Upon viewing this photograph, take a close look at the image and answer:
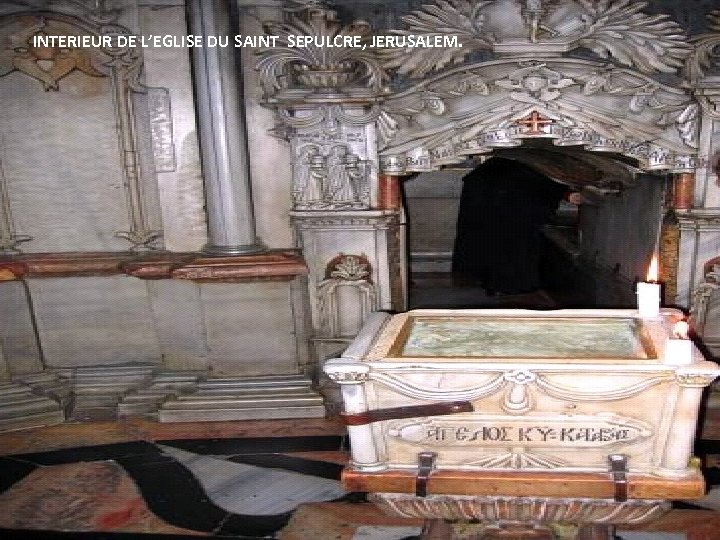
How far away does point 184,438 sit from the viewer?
154 inches

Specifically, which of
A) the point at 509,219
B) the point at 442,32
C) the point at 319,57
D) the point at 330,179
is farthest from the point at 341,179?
the point at 509,219

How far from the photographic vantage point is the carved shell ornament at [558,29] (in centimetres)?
346

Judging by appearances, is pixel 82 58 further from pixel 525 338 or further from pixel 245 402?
pixel 525 338

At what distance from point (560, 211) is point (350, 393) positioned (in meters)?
7.49

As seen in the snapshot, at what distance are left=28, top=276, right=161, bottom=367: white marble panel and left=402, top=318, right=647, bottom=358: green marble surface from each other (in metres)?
2.28

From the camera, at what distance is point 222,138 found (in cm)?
378

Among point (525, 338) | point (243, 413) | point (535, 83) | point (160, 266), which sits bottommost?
point (243, 413)

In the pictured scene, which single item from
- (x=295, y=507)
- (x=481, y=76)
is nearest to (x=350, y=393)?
(x=295, y=507)

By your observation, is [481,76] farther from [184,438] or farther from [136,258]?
[184,438]

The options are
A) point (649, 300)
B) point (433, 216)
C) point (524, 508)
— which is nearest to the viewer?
point (524, 508)

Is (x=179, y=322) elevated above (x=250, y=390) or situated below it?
above

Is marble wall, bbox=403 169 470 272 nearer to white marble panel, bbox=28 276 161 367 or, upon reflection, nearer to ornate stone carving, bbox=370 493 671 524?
white marble panel, bbox=28 276 161 367

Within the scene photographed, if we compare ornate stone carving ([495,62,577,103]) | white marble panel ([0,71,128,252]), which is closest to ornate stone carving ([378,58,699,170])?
ornate stone carving ([495,62,577,103])

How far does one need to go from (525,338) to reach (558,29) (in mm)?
2002
